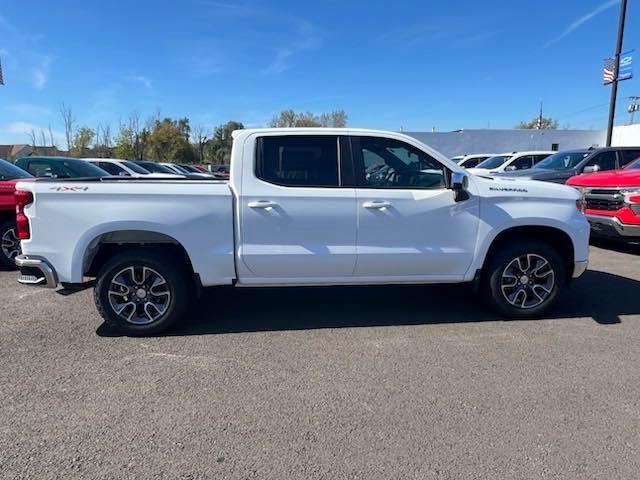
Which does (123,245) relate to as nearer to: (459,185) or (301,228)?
(301,228)

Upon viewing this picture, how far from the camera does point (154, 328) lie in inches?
171

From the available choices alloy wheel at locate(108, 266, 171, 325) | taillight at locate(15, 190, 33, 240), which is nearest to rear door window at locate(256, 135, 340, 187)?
alloy wheel at locate(108, 266, 171, 325)

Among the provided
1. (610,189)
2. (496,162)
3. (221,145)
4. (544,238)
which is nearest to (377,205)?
(544,238)

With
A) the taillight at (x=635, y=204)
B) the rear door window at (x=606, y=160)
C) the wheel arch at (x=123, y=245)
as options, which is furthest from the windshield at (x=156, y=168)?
the taillight at (x=635, y=204)

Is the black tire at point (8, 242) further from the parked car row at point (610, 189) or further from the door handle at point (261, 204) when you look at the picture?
the parked car row at point (610, 189)

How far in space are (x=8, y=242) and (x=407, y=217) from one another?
616 centimetres

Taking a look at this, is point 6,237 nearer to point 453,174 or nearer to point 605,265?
point 453,174

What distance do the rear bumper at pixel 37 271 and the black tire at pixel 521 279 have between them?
169 inches

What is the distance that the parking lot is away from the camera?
8.53 feet

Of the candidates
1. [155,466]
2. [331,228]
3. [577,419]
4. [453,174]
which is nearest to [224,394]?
[155,466]

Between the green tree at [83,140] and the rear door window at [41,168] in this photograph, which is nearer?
the rear door window at [41,168]

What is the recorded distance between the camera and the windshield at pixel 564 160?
37.9 ft

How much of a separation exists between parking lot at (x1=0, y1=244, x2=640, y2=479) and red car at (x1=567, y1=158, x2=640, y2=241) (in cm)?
276

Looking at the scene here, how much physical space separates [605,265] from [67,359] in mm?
7586
